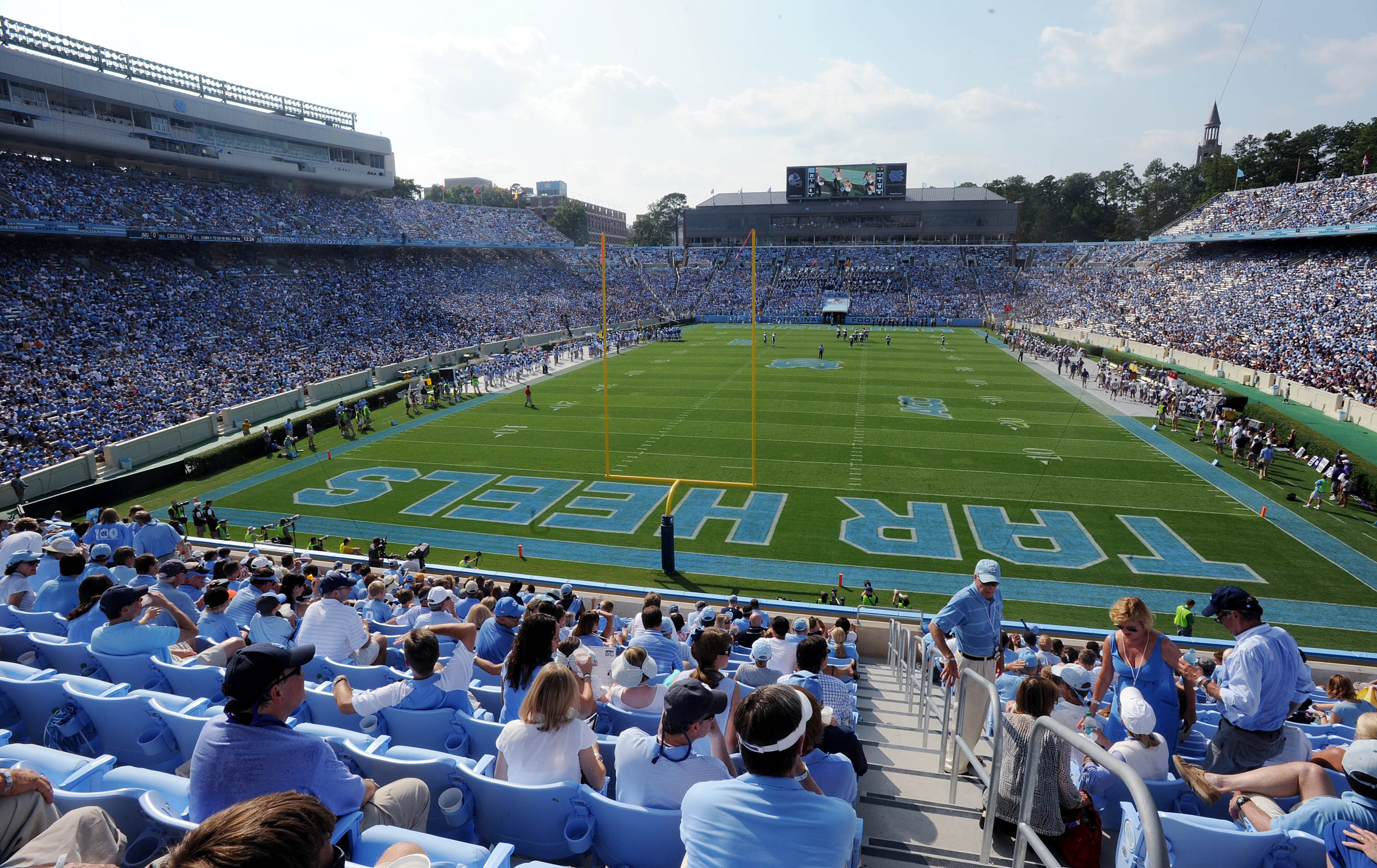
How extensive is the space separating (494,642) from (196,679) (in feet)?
6.55

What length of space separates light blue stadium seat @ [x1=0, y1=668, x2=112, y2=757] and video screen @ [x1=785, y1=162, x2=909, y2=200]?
78457 millimetres

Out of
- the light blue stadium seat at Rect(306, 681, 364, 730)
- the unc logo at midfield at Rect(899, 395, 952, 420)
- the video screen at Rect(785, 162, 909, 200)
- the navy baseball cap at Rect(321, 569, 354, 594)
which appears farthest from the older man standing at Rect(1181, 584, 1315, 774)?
the video screen at Rect(785, 162, 909, 200)

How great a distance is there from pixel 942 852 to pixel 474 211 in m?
69.9

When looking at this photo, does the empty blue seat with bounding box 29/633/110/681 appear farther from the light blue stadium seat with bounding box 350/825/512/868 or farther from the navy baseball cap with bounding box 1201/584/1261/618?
the navy baseball cap with bounding box 1201/584/1261/618

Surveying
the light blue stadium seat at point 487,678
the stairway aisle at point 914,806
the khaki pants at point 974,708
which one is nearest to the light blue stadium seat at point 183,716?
the light blue stadium seat at point 487,678

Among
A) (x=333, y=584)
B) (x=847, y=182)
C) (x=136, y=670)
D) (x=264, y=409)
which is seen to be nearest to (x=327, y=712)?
(x=333, y=584)

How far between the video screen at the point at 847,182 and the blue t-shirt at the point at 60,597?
76702 mm

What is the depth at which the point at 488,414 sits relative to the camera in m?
27.8

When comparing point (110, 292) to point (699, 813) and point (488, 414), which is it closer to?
point (488, 414)

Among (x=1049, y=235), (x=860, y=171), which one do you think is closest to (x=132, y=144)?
(x=860, y=171)

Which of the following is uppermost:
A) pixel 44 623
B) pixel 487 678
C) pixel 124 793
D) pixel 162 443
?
pixel 124 793

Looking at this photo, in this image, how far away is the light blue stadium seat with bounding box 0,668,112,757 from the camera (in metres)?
4.10

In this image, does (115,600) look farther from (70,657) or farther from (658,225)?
(658,225)

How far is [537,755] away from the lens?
11.1 ft
